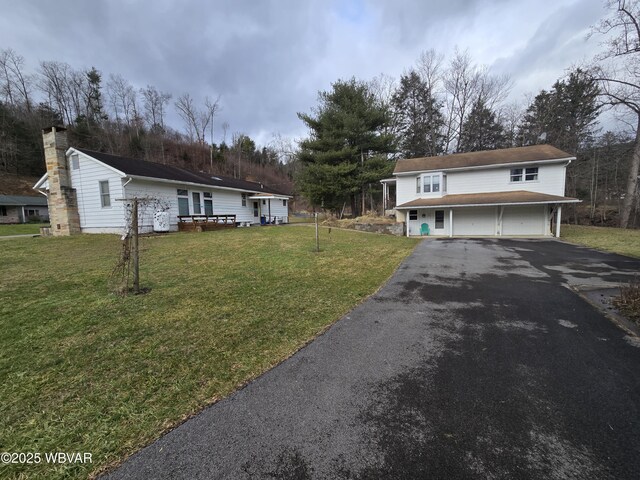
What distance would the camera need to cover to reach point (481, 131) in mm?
30656

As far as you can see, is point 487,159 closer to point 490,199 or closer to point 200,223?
point 490,199

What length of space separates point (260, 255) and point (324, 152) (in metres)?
17.6

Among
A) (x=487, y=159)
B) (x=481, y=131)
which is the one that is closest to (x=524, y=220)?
(x=487, y=159)

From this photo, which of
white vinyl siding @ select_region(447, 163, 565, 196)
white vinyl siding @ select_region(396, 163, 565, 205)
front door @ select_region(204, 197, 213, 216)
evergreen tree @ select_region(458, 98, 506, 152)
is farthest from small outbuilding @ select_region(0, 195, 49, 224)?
evergreen tree @ select_region(458, 98, 506, 152)

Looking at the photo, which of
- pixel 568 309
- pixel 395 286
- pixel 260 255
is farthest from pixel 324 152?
pixel 568 309

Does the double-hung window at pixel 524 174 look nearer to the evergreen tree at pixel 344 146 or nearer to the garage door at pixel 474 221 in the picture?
the garage door at pixel 474 221

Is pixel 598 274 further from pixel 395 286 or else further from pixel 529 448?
pixel 529 448

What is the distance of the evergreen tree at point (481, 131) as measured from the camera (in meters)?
30.1

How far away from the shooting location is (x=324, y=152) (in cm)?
2453

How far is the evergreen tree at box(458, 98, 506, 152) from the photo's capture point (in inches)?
1185

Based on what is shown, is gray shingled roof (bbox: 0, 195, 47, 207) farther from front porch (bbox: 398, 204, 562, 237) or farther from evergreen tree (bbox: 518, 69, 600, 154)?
evergreen tree (bbox: 518, 69, 600, 154)

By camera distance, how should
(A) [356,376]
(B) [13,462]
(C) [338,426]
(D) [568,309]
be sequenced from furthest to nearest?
(D) [568,309]
(A) [356,376]
(C) [338,426]
(B) [13,462]

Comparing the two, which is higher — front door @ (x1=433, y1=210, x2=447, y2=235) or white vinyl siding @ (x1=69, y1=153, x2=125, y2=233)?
white vinyl siding @ (x1=69, y1=153, x2=125, y2=233)

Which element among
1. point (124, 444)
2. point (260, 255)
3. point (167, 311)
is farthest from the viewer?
point (260, 255)
